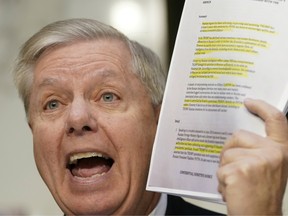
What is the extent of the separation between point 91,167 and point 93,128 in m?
0.16

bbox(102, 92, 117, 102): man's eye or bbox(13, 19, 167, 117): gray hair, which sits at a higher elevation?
bbox(13, 19, 167, 117): gray hair

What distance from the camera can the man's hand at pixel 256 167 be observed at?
124cm

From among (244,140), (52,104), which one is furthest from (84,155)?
(244,140)

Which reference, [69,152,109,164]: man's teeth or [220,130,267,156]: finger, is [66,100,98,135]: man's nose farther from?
[220,130,267,156]: finger

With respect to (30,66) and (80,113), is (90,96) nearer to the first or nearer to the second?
(80,113)

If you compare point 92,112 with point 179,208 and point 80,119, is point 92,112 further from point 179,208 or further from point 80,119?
point 179,208

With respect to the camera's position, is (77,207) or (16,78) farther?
(16,78)

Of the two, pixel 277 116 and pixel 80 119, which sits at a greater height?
pixel 277 116

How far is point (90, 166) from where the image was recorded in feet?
6.02

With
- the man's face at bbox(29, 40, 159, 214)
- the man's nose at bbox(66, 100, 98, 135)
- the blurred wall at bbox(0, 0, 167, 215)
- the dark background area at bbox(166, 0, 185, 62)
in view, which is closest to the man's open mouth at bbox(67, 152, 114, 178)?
the man's face at bbox(29, 40, 159, 214)

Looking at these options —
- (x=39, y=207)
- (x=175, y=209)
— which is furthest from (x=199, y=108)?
(x=39, y=207)

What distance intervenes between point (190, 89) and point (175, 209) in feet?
2.38

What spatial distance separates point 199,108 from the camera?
135 centimetres

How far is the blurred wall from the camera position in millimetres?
3414
